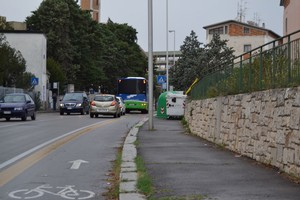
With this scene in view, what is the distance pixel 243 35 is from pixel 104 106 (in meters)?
47.3

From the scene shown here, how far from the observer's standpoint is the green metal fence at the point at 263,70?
9891 mm

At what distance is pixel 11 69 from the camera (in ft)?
152

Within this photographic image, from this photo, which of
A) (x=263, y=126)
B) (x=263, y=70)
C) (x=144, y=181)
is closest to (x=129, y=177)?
(x=144, y=181)

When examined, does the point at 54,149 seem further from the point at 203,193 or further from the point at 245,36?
the point at 245,36

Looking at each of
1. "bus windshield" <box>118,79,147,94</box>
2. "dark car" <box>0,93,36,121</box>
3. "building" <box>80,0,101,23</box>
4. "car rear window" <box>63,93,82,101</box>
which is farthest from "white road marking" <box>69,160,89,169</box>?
"building" <box>80,0,101,23</box>

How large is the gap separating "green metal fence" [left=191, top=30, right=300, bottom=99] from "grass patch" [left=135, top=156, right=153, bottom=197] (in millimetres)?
2934

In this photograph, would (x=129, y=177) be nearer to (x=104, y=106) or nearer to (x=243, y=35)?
(x=104, y=106)

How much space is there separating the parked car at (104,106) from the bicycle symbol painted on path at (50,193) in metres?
Result: 28.3

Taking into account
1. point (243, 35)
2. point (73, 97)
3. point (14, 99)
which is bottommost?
point (14, 99)

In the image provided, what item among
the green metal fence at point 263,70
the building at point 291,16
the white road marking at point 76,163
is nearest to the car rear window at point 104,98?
the building at point 291,16

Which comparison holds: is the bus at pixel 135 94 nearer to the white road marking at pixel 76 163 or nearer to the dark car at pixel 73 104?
the dark car at pixel 73 104

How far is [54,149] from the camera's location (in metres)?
14.8

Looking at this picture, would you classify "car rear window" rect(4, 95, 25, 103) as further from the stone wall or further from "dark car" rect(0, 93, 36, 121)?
the stone wall

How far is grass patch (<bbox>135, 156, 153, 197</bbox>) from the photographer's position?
7.76m
